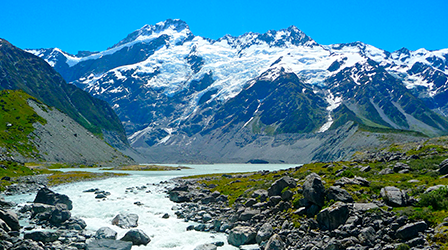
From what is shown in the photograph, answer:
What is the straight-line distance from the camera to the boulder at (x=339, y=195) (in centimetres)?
3518

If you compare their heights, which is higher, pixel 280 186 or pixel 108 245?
pixel 280 186

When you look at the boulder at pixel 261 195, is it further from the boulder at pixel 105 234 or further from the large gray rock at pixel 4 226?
the large gray rock at pixel 4 226

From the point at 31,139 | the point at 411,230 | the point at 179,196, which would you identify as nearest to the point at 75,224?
the point at 179,196

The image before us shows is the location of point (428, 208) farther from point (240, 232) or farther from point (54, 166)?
point (54, 166)

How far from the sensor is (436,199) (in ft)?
100

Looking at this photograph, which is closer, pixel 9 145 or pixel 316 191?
pixel 316 191

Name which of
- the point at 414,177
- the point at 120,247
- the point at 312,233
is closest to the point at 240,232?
the point at 312,233

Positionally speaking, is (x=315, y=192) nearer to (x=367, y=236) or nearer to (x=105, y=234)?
(x=367, y=236)

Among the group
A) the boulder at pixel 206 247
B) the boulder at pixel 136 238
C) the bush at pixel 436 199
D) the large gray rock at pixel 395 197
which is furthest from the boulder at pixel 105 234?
the bush at pixel 436 199

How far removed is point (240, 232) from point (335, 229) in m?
10.5

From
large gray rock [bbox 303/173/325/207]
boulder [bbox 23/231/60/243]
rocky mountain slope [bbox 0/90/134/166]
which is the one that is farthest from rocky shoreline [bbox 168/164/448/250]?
rocky mountain slope [bbox 0/90/134/166]

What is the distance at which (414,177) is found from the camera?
1656 inches

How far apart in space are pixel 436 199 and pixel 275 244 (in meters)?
15.3

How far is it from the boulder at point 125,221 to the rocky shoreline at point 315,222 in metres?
7.22
